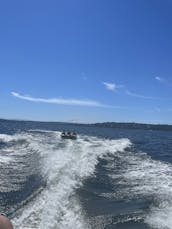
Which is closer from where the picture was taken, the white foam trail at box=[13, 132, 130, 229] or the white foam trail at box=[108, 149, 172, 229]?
the white foam trail at box=[13, 132, 130, 229]

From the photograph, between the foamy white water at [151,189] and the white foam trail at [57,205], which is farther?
the foamy white water at [151,189]

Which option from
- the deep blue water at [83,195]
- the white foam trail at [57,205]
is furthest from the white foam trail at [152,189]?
the white foam trail at [57,205]

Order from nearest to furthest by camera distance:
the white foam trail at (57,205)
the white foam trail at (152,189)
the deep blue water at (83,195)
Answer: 1. the white foam trail at (57,205)
2. the deep blue water at (83,195)
3. the white foam trail at (152,189)

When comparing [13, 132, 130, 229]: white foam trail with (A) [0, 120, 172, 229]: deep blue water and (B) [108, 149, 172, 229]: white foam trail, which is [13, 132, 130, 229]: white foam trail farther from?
(B) [108, 149, 172, 229]: white foam trail

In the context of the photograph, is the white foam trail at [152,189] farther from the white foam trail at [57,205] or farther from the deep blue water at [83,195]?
the white foam trail at [57,205]

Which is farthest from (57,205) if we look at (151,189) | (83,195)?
(151,189)

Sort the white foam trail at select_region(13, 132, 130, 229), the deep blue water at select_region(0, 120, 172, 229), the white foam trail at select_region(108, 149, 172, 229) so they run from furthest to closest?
1. the white foam trail at select_region(108, 149, 172, 229)
2. the deep blue water at select_region(0, 120, 172, 229)
3. the white foam trail at select_region(13, 132, 130, 229)

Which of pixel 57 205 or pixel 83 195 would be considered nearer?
pixel 57 205

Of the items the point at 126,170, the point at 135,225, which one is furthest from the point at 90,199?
the point at 126,170

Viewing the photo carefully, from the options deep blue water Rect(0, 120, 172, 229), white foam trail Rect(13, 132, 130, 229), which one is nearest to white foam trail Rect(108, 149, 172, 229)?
deep blue water Rect(0, 120, 172, 229)

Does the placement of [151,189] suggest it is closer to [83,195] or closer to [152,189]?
[152,189]

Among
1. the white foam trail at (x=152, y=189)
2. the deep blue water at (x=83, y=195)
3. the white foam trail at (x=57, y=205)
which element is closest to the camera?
the white foam trail at (x=57, y=205)

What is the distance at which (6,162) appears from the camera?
27.0 metres

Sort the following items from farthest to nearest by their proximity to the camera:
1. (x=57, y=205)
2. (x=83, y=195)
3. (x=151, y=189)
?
1. (x=151, y=189)
2. (x=83, y=195)
3. (x=57, y=205)
